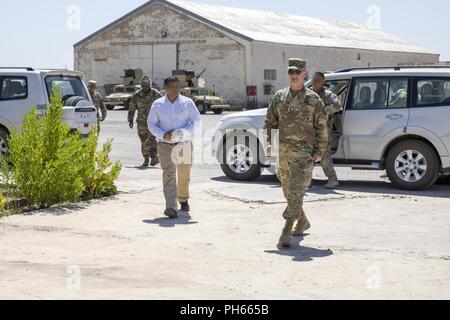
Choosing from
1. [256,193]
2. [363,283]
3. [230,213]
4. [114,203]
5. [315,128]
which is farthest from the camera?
[256,193]

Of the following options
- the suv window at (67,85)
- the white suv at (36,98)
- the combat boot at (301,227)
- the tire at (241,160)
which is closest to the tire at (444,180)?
the tire at (241,160)

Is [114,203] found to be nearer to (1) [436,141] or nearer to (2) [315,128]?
(2) [315,128]

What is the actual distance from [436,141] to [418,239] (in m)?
3.70

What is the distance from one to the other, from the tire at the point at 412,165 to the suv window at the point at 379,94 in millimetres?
632

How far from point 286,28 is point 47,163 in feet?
147

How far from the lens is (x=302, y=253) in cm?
768

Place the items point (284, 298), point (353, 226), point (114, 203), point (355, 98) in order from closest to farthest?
1. point (284, 298)
2. point (353, 226)
3. point (114, 203)
4. point (355, 98)

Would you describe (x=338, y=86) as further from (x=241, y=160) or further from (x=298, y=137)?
(x=298, y=137)

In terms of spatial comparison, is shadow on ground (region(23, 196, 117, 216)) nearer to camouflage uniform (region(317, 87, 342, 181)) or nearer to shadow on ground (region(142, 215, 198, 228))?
shadow on ground (region(142, 215, 198, 228))

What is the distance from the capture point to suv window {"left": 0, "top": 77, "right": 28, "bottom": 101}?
15.0m

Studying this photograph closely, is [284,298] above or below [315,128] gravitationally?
below

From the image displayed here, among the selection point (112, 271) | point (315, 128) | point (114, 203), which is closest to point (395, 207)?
point (315, 128)

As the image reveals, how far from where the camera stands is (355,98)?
12406 mm

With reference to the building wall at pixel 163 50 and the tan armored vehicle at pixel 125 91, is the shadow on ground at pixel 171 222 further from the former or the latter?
the building wall at pixel 163 50
